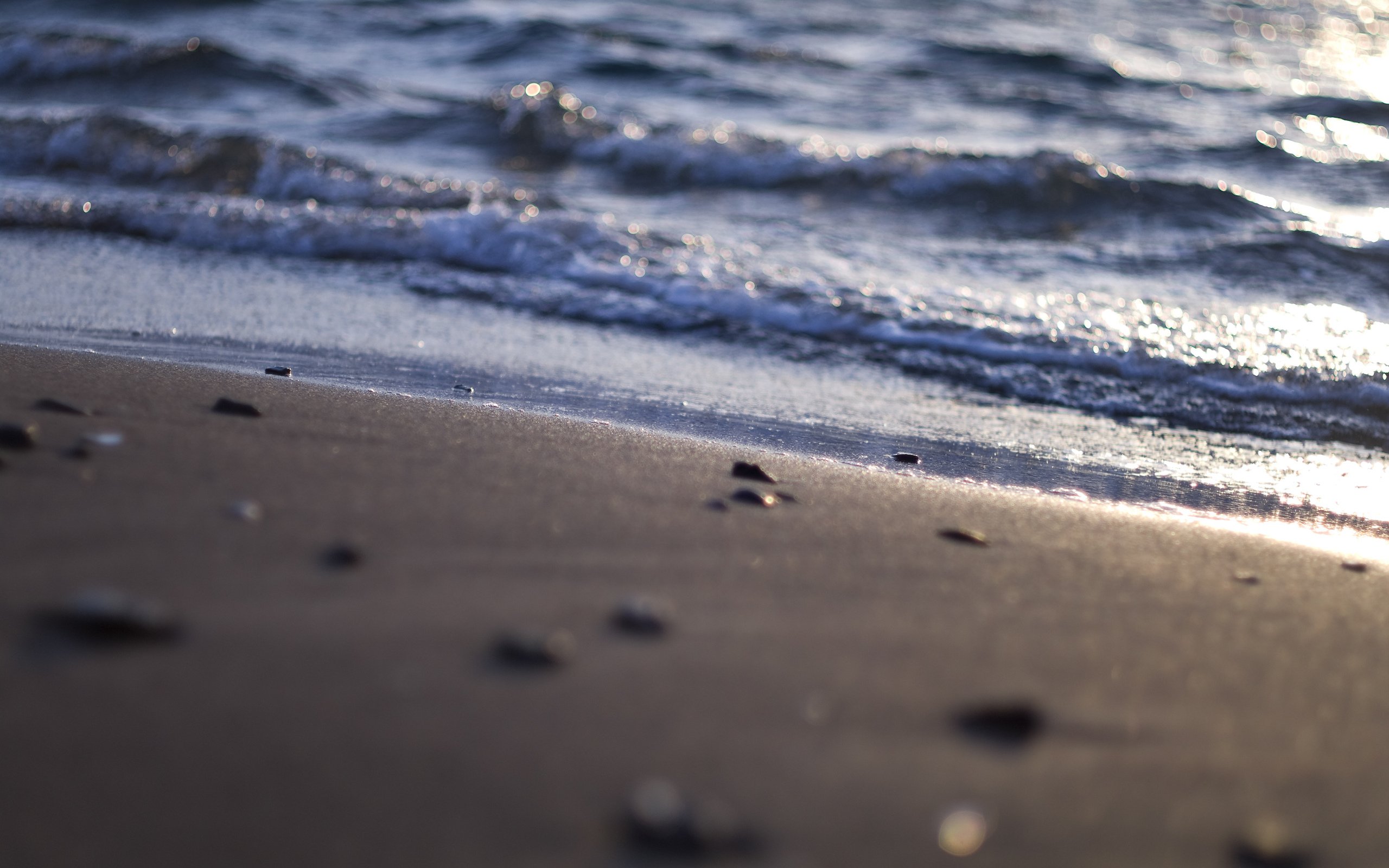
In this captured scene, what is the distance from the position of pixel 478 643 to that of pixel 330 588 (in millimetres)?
262

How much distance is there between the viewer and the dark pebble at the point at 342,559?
1593 millimetres

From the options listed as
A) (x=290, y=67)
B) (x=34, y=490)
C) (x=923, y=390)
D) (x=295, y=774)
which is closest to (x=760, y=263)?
(x=923, y=390)

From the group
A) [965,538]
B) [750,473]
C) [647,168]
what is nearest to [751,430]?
[750,473]

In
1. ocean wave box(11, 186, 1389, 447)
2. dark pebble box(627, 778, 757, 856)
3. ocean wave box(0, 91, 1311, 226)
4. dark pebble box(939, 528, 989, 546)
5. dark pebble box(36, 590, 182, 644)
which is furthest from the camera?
ocean wave box(0, 91, 1311, 226)

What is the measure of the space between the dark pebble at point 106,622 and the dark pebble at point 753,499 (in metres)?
1.13

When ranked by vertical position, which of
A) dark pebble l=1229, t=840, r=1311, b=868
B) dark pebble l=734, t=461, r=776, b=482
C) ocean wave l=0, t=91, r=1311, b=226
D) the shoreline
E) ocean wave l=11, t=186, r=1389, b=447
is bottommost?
the shoreline

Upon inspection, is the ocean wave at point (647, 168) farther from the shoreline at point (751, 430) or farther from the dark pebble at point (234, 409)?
the dark pebble at point (234, 409)

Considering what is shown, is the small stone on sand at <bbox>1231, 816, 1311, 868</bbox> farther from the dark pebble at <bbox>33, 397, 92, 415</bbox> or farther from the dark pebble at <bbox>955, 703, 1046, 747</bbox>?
the dark pebble at <bbox>33, 397, 92, 415</bbox>

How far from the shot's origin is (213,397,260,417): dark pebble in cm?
236

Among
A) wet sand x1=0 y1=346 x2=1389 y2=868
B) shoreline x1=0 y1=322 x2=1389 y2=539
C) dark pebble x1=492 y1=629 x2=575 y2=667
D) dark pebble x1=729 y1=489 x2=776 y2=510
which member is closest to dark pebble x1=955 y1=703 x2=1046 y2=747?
wet sand x1=0 y1=346 x2=1389 y2=868

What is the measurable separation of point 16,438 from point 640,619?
4.02 feet

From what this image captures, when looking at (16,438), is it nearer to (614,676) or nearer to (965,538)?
(614,676)

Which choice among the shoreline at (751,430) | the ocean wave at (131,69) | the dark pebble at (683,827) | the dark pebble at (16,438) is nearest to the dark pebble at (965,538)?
the shoreline at (751,430)

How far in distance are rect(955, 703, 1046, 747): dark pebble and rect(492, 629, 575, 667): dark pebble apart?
0.52m
